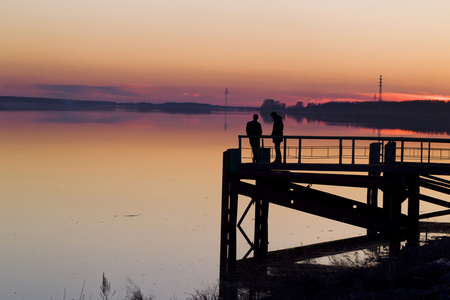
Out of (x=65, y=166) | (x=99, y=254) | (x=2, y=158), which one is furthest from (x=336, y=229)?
(x=2, y=158)

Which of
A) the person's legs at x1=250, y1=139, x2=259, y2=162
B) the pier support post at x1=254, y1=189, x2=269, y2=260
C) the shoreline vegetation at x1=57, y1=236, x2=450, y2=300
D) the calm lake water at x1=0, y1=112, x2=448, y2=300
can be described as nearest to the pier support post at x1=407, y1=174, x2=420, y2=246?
the calm lake water at x1=0, y1=112, x2=448, y2=300

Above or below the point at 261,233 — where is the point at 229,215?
above

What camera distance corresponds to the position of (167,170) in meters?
44.0

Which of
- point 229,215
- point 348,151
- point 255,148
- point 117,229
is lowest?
point 117,229

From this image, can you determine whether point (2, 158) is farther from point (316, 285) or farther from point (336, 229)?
point (316, 285)

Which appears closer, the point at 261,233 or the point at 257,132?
the point at 257,132

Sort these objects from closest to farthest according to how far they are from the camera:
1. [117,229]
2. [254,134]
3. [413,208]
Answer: [254,134], [413,208], [117,229]

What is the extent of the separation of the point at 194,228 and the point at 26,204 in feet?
32.2

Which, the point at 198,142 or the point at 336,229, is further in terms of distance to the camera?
the point at 198,142

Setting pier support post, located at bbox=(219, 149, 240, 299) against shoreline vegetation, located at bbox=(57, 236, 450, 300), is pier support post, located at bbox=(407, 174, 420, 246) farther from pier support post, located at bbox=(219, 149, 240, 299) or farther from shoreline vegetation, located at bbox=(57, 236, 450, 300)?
pier support post, located at bbox=(219, 149, 240, 299)

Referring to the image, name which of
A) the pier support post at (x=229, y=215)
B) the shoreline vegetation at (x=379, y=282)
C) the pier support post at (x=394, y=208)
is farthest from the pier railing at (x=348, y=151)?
the shoreline vegetation at (x=379, y=282)

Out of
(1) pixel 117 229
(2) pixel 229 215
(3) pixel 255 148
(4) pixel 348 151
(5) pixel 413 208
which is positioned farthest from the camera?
(4) pixel 348 151

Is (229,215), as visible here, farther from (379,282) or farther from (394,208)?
(379,282)

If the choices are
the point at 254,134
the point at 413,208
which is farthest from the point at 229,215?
the point at 413,208
